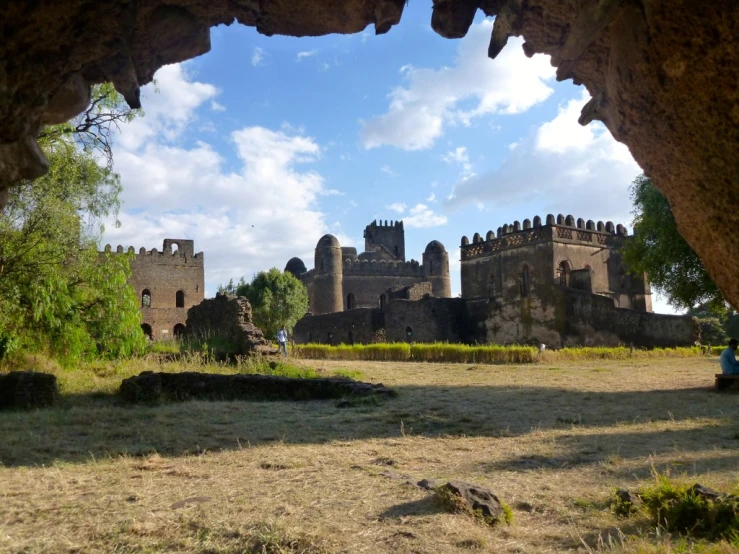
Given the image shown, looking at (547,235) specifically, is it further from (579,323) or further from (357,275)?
(357,275)

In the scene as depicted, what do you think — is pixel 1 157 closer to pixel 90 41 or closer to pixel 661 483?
pixel 90 41

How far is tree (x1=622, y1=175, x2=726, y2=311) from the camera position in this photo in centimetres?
1374

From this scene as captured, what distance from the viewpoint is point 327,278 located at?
51.3 metres

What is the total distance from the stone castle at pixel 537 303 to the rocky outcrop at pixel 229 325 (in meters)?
14.2

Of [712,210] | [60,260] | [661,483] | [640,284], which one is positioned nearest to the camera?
[712,210]

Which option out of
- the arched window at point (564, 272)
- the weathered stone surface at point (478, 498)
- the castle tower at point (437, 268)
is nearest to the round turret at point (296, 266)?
the castle tower at point (437, 268)

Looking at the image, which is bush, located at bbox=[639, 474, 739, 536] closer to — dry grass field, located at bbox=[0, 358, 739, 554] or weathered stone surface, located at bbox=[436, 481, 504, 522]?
dry grass field, located at bbox=[0, 358, 739, 554]

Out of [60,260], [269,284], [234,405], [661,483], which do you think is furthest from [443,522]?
[269,284]

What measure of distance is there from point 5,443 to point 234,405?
3.57 metres

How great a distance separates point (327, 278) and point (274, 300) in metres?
12.7

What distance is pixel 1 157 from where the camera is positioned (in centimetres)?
356

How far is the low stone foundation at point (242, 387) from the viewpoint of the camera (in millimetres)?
10930

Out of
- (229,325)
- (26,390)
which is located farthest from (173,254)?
(26,390)

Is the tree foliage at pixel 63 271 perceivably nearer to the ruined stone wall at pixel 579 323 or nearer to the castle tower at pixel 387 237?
the ruined stone wall at pixel 579 323
